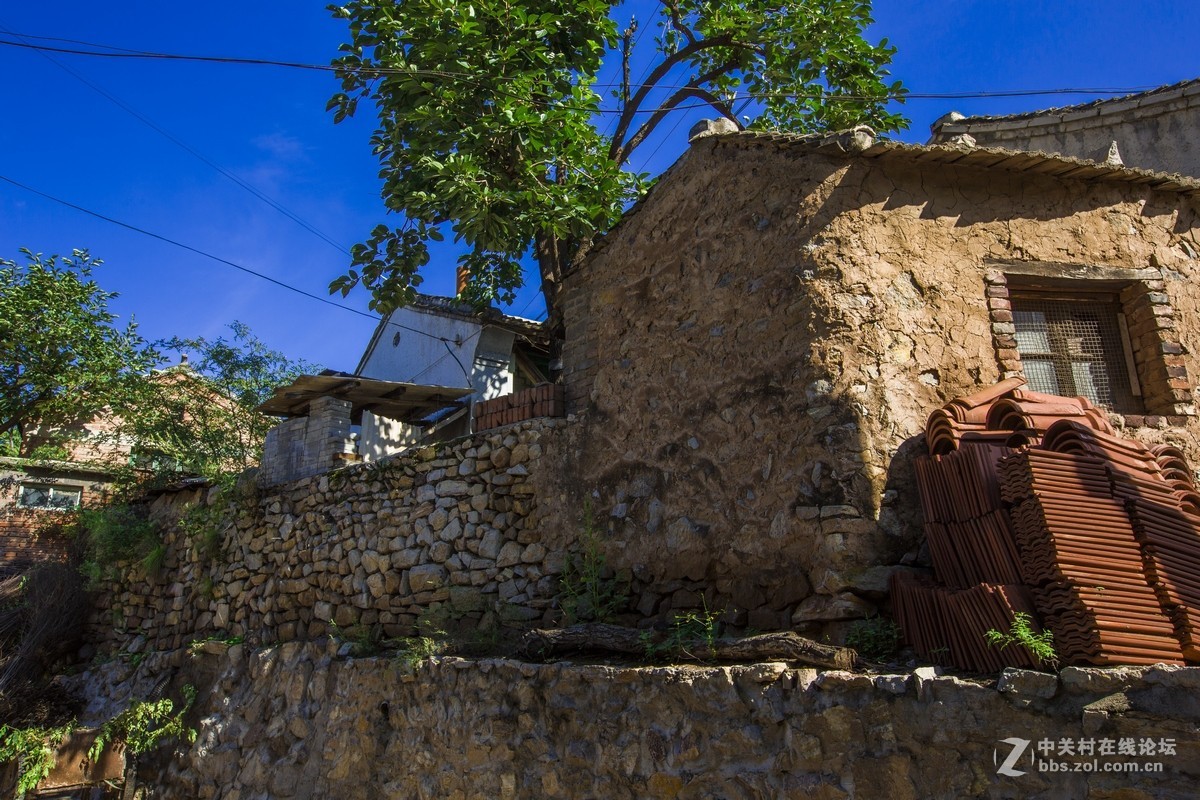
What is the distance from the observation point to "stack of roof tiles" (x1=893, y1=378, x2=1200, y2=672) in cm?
416

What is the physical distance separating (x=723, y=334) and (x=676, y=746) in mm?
3077

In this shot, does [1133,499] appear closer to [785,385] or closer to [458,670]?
[785,385]

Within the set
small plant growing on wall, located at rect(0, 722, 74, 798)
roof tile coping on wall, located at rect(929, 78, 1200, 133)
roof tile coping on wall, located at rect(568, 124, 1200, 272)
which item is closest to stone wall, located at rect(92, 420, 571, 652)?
small plant growing on wall, located at rect(0, 722, 74, 798)

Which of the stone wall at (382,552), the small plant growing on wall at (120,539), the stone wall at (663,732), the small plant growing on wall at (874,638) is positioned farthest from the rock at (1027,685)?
the small plant growing on wall at (120,539)

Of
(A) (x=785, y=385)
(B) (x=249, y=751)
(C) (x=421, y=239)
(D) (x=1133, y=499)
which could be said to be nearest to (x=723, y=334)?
(A) (x=785, y=385)

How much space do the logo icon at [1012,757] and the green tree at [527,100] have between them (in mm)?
6496

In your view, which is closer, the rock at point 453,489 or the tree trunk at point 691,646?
the tree trunk at point 691,646

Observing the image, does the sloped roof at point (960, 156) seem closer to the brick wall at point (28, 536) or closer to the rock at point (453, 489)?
the rock at point (453, 489)

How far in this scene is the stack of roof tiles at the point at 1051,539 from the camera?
164 inches

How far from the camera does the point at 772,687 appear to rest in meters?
4.78

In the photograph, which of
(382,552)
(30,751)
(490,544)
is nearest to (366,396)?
(382,552)

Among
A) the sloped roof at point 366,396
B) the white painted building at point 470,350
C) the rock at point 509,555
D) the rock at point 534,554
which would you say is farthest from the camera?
the white painted building at point 470,350

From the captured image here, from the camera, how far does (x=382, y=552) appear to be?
8.49m

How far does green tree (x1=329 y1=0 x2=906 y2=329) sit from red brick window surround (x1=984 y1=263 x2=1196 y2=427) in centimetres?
407
